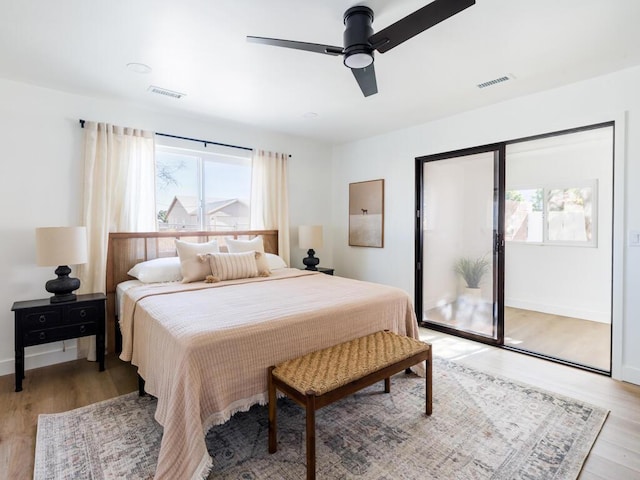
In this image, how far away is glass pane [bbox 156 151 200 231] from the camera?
383 cm

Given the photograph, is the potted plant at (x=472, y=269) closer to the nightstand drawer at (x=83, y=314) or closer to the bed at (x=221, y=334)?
the bed at (x=221, y=334)

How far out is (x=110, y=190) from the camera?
133 inches

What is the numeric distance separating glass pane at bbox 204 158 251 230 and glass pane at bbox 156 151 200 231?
0.15 m

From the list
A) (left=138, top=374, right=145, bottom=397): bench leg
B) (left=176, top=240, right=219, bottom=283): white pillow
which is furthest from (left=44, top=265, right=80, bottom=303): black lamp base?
(left=138, top=374, right=145, bottom=397): bench leg

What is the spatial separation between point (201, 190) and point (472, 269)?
3391mm

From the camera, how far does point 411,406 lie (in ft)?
7.77

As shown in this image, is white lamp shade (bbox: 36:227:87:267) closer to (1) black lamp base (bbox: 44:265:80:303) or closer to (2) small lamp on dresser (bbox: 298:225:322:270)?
(1) black lamp base (bbox: 44:265:80:303)

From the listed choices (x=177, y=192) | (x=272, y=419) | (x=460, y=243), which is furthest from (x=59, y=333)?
(x=460, y=243)

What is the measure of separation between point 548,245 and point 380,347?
386cm

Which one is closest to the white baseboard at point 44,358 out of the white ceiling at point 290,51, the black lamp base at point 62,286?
the black lamp base at point 62,286

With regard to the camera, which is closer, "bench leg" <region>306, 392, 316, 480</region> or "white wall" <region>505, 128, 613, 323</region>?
"bench leg" <region>306, 392, 316, 480</region>

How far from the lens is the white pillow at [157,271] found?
10.5ft

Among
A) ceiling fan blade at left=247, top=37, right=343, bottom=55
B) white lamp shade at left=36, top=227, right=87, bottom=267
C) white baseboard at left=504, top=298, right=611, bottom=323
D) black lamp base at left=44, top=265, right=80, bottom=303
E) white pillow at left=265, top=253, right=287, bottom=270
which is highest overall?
ceiling fan blade at left=247, top=37, right=343, bottom=55

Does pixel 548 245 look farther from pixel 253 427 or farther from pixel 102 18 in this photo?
pixel 102 18
